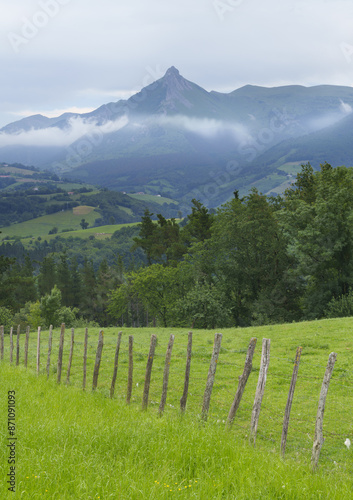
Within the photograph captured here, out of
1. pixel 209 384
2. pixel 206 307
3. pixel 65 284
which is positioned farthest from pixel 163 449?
pixel 65 284

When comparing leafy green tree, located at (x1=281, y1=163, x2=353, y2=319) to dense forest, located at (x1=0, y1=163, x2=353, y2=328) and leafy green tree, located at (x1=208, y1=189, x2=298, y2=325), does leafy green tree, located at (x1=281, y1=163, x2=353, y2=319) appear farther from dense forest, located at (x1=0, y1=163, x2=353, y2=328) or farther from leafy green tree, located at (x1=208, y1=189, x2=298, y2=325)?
leafy green tree, located at (x1=208, y1=189, x2=298, y2=325)

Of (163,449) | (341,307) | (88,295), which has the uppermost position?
(163,449)

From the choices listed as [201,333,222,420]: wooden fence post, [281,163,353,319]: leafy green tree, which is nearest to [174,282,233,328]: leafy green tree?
[281,163,353,319]: leafy green tree

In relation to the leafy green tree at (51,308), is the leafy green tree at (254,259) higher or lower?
higher

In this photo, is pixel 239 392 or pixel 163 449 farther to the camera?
pixel 239 392

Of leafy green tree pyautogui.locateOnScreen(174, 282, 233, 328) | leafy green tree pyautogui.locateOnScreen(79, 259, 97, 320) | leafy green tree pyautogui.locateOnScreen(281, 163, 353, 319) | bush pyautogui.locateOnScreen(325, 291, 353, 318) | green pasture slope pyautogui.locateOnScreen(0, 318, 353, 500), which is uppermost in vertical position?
leafy green tree pyautogui.locateOnScreen(281, 163, 353, 319)

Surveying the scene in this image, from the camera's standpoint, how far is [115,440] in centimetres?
787

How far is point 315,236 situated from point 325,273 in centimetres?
528

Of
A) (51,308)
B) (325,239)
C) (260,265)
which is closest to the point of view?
(325,239)

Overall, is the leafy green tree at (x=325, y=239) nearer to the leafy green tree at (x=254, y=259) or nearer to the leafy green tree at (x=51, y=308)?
the leafy green tree at (x=254, y=259)

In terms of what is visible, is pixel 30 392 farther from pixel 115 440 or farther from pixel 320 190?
pixel 320 190

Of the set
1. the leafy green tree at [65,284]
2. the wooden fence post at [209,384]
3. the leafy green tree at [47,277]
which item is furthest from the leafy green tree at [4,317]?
the wooden fence post at [209,384]

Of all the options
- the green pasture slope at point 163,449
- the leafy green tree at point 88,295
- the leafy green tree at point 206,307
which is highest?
the green pasture slope at point 163,449

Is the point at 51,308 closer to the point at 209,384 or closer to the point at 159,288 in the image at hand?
the point at 159,288
